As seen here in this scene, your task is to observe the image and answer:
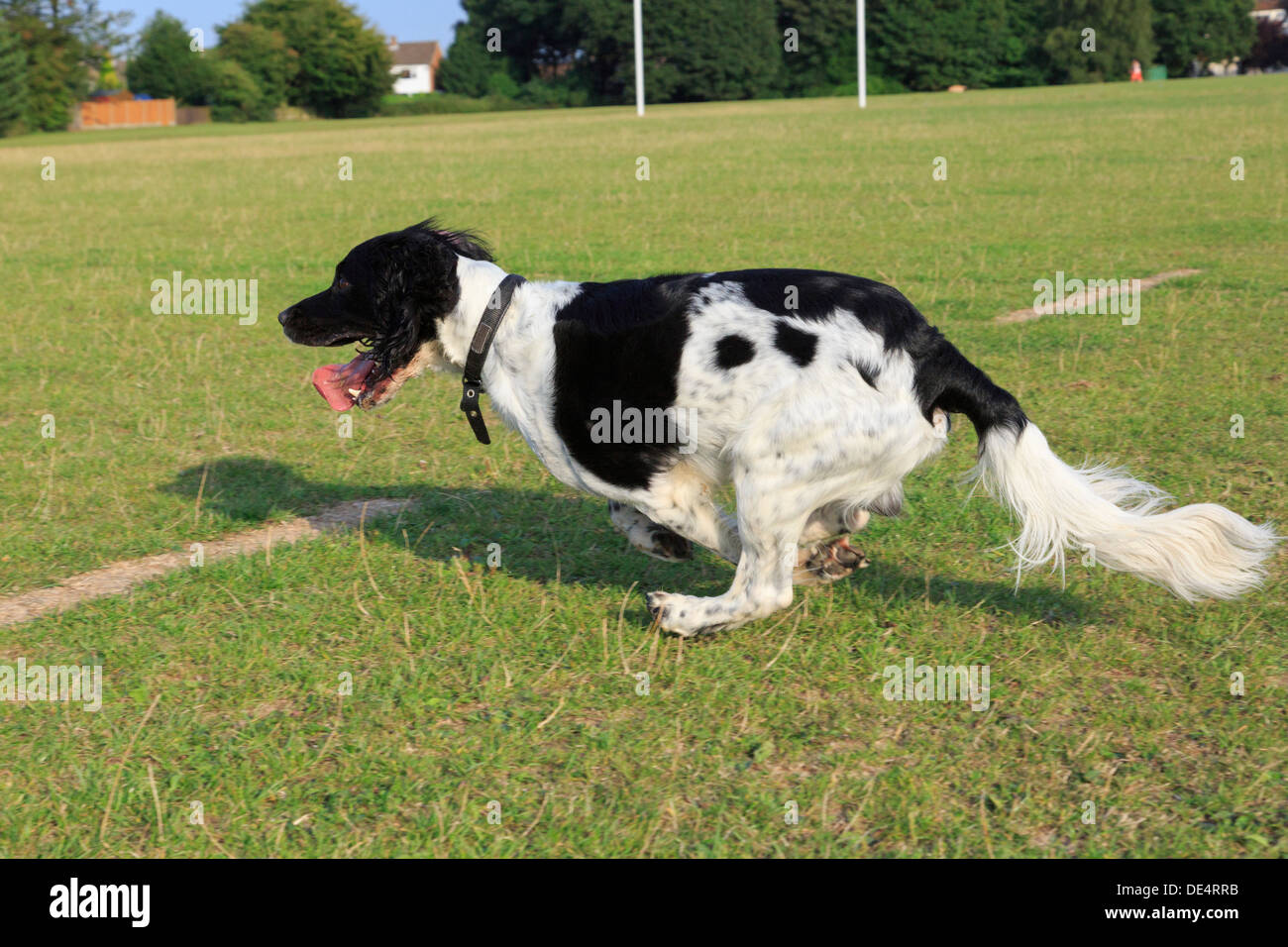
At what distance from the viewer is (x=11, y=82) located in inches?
2409

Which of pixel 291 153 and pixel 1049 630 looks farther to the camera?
pixel 291 153

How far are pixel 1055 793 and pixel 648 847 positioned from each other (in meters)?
1.23

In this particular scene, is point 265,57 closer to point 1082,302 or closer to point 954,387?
point 1082,302

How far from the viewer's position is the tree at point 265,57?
3076 inches

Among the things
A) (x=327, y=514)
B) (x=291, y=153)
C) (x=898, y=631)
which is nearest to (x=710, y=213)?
(x=327, y=514)

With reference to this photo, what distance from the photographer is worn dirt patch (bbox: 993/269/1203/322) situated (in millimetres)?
10477

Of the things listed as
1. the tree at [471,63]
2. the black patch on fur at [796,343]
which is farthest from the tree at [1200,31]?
the black patch on fur at [796,343]

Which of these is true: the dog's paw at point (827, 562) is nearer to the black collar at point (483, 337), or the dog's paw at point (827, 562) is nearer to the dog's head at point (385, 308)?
the black collar at point (483, 337)

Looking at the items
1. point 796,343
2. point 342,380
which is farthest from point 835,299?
point 342,380

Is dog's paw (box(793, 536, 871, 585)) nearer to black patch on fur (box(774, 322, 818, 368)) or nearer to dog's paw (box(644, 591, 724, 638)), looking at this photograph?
dog's paw (box(644, 591, 724, 638))

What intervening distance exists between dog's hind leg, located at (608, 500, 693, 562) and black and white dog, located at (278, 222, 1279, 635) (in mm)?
276

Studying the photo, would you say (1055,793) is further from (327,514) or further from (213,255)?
(213,255)

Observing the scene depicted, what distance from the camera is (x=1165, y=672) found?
452 cm

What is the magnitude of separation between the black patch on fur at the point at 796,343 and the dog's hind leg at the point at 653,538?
3.60 ft
